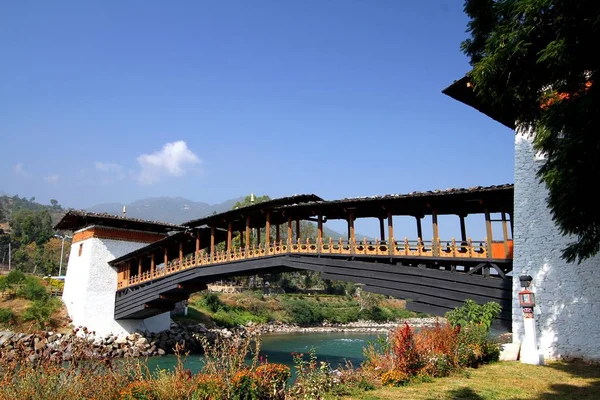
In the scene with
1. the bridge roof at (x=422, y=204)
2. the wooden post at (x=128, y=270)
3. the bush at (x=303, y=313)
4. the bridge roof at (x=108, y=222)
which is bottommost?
→ the bush at (x=303, y=313)

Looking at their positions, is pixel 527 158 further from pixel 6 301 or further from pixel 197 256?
pixel 6 301

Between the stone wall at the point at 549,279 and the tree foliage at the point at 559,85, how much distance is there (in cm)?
360

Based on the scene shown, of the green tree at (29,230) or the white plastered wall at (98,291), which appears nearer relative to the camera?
the white plastered wall at (98,291)

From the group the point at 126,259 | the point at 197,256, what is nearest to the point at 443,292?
the point at 197,256

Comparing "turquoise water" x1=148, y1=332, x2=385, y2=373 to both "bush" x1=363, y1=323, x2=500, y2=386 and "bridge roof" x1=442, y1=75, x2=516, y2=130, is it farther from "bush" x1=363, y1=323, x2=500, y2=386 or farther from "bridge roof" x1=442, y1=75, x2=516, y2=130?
"bridge roof" x1=442, y1=75, x2=516, y2=130

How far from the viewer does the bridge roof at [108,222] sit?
894 inches

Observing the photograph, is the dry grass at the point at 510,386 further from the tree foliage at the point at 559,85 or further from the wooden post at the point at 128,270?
the wooden post at the point at 128,270

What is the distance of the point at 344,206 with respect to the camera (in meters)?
14.7

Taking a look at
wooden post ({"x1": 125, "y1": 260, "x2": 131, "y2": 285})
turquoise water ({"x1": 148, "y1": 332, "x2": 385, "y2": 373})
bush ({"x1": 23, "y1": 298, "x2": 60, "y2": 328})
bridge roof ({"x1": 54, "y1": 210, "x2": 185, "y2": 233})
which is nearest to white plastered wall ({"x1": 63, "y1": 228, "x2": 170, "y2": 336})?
wooden post ({"x1": 125, "y1": 260, "x2": 131, "y2": 285})

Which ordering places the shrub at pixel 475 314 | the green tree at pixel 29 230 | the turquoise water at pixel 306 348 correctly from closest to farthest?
the shrub at pixel 475 314
the turquoise water at pixel 306 348
the green tree at pixel 29 230

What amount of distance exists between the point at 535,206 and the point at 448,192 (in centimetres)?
222

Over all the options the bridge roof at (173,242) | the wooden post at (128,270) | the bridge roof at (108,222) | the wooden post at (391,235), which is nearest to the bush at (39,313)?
the bridge roof at (173,242)

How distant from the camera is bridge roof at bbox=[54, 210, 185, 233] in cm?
2272

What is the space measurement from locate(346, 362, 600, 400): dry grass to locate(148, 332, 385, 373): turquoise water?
30.2 ft
